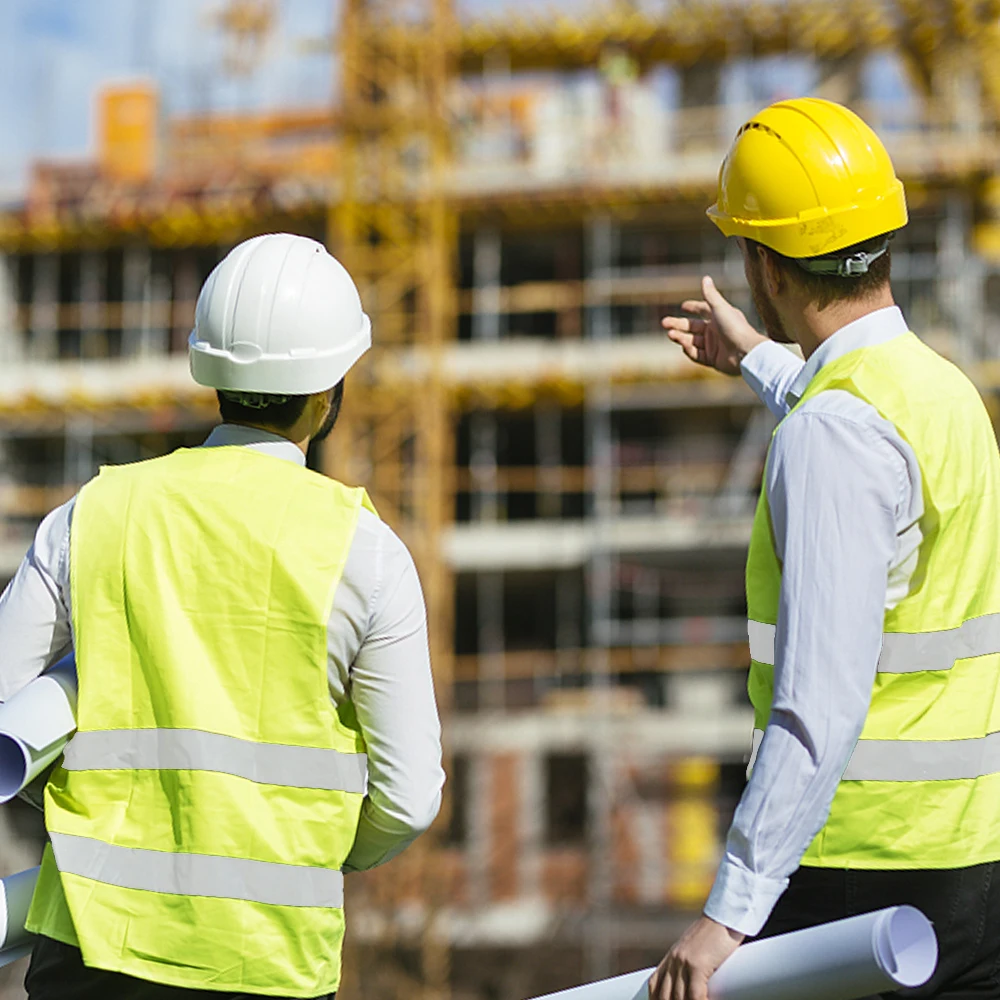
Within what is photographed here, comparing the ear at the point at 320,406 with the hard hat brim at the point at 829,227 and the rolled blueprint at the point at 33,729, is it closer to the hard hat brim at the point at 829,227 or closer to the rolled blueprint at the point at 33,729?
the rolled blueprint at the point at 33,729

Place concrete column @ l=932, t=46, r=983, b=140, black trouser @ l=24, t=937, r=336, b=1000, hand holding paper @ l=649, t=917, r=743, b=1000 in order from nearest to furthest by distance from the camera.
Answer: hand holding paper @ l=649, t=917, r=743, b=1000, black trouser @ l=24, t=937, r=336, b=1000, concrete column @ l=932, t=46, r=983, b=140

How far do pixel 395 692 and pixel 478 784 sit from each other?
1952cm

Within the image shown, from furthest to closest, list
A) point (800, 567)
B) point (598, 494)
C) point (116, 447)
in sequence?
point (116, 447)
point (598, 494)
point (800, 567)

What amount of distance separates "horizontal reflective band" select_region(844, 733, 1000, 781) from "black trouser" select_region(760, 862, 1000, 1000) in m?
0.12

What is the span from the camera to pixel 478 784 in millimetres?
21188

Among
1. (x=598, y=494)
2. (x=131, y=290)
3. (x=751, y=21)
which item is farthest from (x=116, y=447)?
(x=751, y=21)

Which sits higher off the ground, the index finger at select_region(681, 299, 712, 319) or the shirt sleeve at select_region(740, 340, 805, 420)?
the index finger at select_region(681, 299, 712, 319)

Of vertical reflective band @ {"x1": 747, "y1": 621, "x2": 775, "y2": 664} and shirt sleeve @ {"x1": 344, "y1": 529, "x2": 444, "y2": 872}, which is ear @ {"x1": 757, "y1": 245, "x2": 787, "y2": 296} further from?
shirt sleeve @ {"x1": 344, "y1": 529, "x2": 444, "y2": 872}

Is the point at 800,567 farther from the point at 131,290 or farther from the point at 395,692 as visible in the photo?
the point at 131,290

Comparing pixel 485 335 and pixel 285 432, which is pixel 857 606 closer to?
pixel 285 432

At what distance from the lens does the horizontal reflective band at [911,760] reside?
193 cm

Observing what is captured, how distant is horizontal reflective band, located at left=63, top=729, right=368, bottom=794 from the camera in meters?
1.94

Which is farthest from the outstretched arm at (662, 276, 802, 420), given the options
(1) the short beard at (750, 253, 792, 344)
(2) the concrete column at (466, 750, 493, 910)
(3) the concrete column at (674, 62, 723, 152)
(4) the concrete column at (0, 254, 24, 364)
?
(4) the concrete column at (0, 254, 24, 364)

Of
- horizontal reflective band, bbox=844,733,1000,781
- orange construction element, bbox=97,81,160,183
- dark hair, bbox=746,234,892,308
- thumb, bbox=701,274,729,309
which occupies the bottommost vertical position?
horizontal reflective band, bbox=844,733,1000,781
